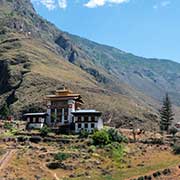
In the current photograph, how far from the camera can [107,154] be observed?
244 feet

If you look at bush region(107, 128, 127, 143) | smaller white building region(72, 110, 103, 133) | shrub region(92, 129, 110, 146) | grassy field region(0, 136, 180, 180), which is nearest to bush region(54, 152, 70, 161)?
grassy field region(0, 136, 180, 180)

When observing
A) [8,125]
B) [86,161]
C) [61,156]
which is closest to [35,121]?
[8,125]

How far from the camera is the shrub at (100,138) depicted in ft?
259

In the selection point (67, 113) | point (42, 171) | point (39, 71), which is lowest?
point (42, 171)

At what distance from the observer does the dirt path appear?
220ft

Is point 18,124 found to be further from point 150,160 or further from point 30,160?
point 150,160

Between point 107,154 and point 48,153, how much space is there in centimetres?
907

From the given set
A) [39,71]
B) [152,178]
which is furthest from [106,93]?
[152,178]

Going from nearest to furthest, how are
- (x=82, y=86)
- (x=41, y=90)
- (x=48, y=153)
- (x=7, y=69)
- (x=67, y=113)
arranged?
(x=48, y=153)
(x=67, y=113)
(x=41, y=90)
(x=82, y=86)
(x=7, y=69)

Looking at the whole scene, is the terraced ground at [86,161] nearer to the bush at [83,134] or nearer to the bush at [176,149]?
the bush at [176,149]

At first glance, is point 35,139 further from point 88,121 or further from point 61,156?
point 88,121

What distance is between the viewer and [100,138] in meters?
79.2

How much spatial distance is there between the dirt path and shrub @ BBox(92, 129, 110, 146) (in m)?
13.5

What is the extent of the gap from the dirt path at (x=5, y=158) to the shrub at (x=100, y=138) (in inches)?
533
